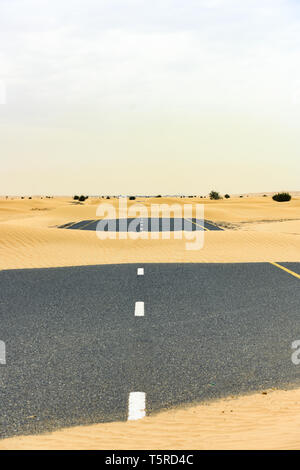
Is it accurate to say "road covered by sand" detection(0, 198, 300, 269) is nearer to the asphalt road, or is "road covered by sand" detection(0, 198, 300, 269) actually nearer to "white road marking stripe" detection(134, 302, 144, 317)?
the asphalt road

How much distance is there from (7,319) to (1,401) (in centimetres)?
360

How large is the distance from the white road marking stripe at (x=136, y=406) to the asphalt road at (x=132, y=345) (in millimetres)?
62

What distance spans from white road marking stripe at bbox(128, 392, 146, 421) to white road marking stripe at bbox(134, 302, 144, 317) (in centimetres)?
358

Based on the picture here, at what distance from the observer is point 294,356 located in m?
6.68

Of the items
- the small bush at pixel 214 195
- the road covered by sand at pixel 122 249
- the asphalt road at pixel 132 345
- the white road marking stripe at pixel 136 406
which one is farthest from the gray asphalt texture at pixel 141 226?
the small bush at pixel 214 195

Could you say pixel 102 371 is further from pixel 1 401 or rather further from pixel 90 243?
pixel 90 243

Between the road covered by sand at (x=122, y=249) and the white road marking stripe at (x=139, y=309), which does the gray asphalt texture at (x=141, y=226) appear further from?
the white road marking stripe at (x=139, y=309)

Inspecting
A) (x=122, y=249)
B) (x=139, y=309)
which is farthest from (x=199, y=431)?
(x=122, y=249)

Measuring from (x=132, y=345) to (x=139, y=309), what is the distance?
2.34 meters

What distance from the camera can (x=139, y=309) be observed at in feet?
30.9

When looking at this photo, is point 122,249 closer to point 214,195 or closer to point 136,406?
point 136,406

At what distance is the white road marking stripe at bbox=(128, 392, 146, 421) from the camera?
4.83m

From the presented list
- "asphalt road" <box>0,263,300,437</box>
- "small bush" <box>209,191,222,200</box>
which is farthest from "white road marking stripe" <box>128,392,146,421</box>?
"small bush" <box>209,191,222,200</box>
